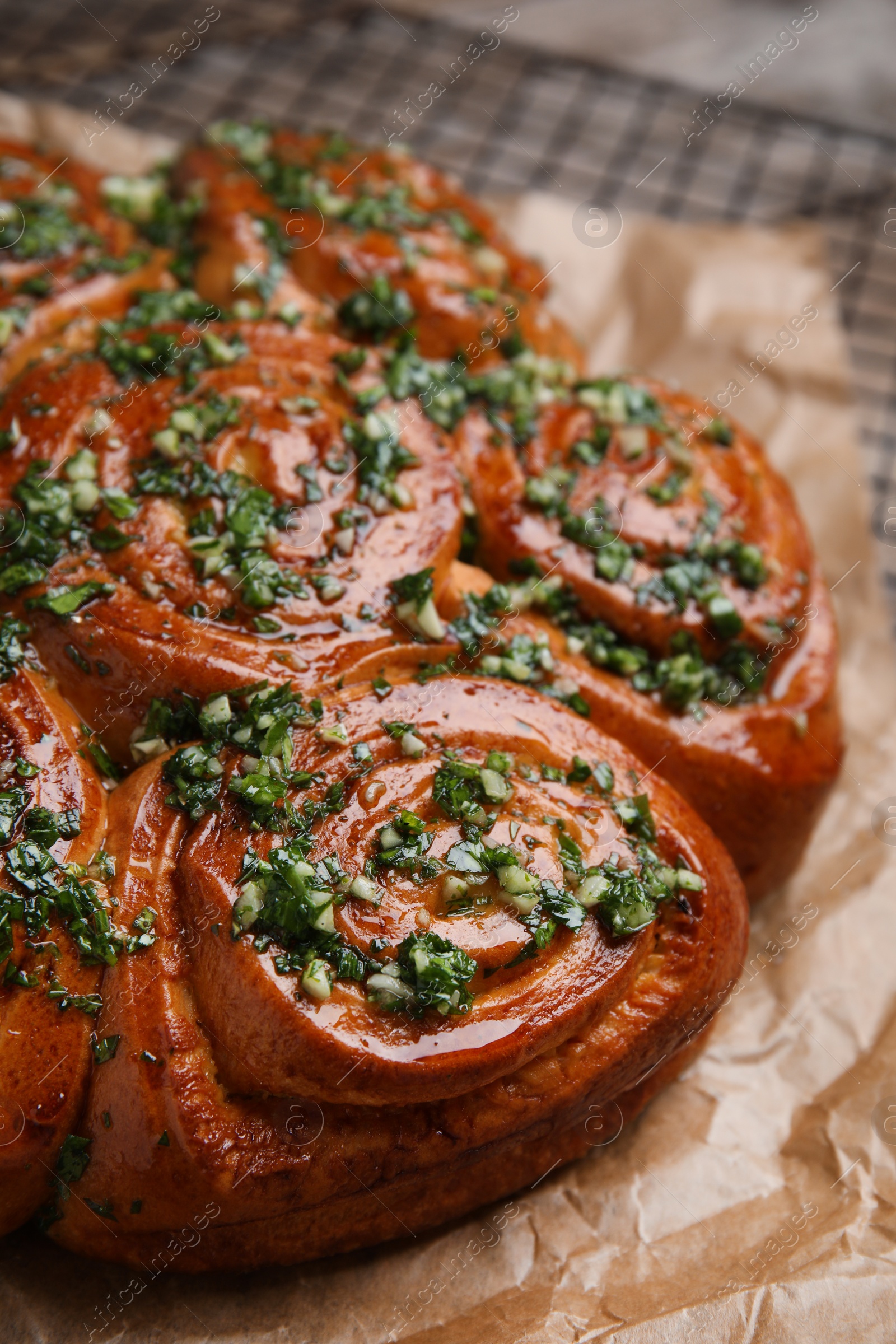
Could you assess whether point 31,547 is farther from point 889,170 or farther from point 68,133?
point 889,170

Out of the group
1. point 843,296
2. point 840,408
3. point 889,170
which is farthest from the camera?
point 889,170

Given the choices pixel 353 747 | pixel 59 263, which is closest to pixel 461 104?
pixel 59 263

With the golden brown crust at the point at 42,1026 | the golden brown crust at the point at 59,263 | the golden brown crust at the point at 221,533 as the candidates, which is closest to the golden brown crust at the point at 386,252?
the golden brown crust at the point at 59,263

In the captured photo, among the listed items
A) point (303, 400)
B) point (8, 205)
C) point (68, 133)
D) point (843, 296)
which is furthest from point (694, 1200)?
point (68, 133)

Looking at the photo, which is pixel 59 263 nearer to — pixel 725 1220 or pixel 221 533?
pixel 221 533

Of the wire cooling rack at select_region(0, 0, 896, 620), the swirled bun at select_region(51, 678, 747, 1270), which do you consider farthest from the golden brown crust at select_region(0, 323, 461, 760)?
the wire cooling rack at select_region(0, 0, 896, 620)

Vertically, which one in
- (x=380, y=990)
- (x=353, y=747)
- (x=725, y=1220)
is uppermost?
(x=353, y=747)

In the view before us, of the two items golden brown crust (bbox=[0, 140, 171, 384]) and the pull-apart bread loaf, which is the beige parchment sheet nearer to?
the pull-apart bread loaf
